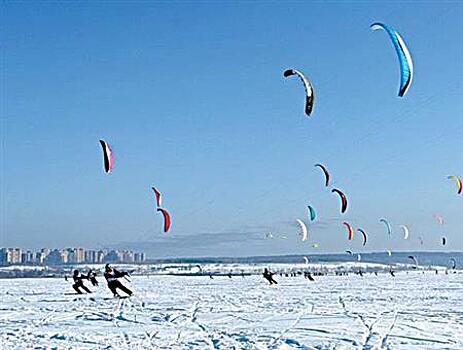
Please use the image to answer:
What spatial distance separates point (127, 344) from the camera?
356 inches

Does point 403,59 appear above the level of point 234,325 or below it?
above

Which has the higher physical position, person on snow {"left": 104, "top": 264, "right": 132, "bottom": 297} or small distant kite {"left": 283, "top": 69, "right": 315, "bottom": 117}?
small distant kite {"left": 283, "top": 69, "right": 315, "bottom": 117}

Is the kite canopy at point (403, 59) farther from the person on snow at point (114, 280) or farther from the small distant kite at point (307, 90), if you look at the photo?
the person on snow at point (114, 280)

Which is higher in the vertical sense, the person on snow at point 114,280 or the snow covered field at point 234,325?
the person on snow at point 114,280

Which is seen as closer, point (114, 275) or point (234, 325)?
point (234, 325)

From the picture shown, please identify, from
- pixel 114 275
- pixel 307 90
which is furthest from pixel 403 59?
pixel 114 275

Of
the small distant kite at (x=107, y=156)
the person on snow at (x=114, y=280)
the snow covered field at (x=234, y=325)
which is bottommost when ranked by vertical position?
the snow covered field at (x=234, y=325)

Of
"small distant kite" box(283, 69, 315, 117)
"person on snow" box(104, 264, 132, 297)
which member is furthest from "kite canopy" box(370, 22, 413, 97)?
"person on snow" box(104, 264, 132, 297)

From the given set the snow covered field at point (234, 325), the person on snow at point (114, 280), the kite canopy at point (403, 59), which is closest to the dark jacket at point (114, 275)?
the person on snow at point (114, 280)

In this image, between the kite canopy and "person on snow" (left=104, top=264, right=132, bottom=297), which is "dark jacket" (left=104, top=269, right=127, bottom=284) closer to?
"person on snow" (left=104, top=264, right=132, bottom=297)

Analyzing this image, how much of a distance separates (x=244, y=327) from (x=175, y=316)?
91.3 inches

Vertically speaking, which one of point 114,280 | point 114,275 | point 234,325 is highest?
point 114,275

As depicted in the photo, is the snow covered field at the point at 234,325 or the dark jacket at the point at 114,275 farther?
the dark jacket at the point at 114,275

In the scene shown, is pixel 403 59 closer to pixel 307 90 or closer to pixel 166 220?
pixel 307 90
